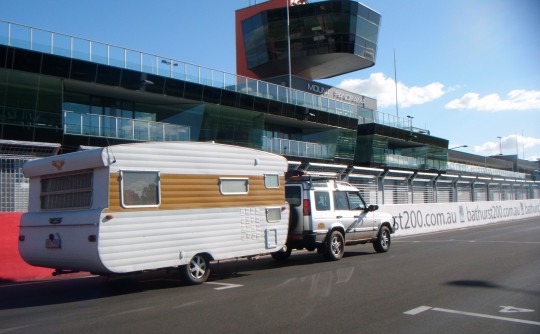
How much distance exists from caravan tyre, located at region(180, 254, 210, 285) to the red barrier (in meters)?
4.90

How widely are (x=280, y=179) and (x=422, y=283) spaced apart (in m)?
4.16

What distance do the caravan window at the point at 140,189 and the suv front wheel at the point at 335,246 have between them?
572 centimetres

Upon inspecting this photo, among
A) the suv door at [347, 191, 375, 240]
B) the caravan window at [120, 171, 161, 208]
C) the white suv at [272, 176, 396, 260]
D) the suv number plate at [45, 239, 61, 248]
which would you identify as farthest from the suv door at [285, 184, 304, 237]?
the suv number plate at [45, 239, 61, 248]

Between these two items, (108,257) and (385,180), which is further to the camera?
(385,180)

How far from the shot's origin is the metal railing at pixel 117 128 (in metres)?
22.5

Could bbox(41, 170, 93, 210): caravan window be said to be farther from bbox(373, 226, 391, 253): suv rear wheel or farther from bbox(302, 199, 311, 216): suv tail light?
bbox(373, 226, 391, 253): suv rear wheel

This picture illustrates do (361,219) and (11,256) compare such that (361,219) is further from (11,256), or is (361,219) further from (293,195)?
(11,256)

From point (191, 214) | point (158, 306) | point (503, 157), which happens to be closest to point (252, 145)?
point (191, 214)

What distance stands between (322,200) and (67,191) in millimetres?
6799

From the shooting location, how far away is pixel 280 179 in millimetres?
12219

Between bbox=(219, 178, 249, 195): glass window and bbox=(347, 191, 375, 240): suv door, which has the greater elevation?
bbox=(219, 178, 249, 195): glass window

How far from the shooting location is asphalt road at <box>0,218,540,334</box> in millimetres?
6750

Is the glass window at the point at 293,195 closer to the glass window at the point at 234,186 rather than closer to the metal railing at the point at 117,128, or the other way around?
the glass window at the point at 234,186

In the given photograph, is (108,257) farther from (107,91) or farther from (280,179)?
(107,91)
